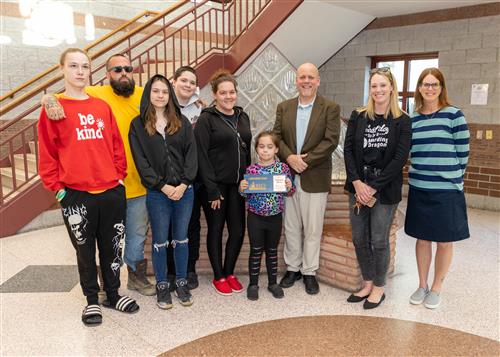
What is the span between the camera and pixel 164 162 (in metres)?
2.37

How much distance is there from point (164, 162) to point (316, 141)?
101cm

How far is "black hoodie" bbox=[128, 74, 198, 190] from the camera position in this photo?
7.69ft

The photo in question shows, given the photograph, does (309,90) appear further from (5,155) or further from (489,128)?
(5,155)

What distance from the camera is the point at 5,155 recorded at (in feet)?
17.7

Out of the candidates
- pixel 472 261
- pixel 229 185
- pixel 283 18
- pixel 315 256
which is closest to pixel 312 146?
pixel 229 185

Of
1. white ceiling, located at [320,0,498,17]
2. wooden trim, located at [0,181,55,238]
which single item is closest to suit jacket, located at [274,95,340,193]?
white ceiling, located at [320,0,498,17]

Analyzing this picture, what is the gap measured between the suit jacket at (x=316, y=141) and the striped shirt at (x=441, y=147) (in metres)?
0.51

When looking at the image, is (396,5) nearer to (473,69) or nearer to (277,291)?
(473,69)

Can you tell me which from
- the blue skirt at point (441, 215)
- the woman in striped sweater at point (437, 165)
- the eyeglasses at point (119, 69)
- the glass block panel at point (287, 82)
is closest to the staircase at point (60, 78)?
the glass block panel at point (287, 82)

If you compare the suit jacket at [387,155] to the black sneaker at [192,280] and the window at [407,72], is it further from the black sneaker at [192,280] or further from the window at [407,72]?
the window at [407,72]

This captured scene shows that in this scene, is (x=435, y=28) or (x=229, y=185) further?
(x=435, y=28)

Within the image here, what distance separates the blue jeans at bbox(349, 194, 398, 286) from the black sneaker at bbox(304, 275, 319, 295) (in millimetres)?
350

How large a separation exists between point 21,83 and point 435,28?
19.4ft

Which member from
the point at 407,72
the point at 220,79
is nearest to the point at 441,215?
the point at 220,79
